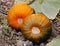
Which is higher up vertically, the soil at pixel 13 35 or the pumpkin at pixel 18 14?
the pumpkin at pixel 18 14

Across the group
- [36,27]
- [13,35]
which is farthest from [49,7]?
[13,35]

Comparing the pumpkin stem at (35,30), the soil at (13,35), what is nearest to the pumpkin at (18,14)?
the soil at (13,35)

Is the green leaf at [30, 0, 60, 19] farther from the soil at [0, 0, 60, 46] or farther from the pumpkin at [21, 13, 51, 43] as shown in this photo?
the soil at [0, 0, 60, 46]

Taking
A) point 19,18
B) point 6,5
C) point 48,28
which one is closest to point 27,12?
point 19,18

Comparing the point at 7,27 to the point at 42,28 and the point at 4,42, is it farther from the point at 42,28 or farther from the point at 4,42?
the point at 42,28

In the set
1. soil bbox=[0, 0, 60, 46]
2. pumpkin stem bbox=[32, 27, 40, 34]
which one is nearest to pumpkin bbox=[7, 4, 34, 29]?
soil bbox=[0, 0, 60, 46]

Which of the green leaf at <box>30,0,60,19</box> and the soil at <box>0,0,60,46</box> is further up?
the green leaf at <box>30,0,60,19</box>

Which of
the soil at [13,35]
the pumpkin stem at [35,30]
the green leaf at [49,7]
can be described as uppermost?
the green leaf at [49,7]

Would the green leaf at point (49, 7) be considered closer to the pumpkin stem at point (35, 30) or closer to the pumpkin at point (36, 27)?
the pumpkin at point (36, 27)
